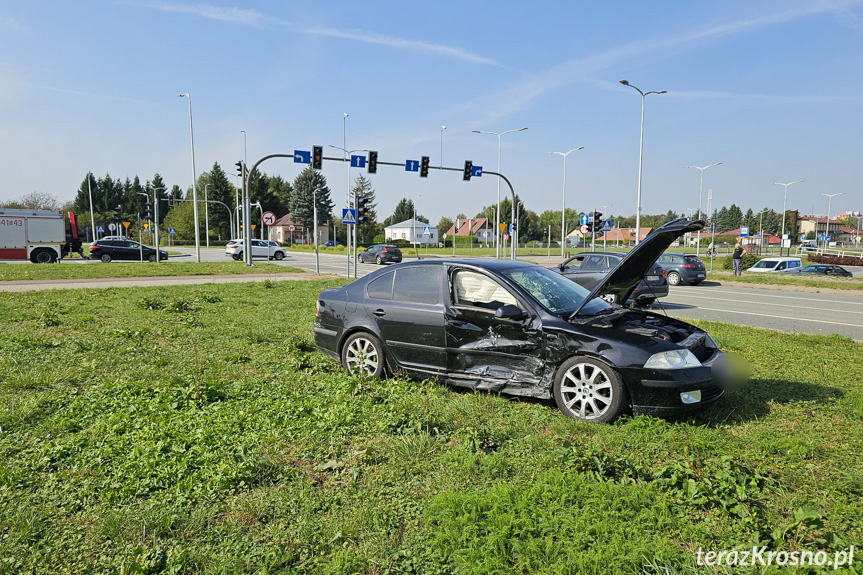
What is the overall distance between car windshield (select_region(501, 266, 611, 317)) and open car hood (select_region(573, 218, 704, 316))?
148 millimetres

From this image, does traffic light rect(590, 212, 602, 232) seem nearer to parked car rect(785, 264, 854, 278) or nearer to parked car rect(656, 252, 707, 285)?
parked car rect(785, 264, 854, 278)

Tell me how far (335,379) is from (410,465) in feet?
7.73

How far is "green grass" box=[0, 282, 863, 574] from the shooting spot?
108 inches

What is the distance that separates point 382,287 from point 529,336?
78.1 inches

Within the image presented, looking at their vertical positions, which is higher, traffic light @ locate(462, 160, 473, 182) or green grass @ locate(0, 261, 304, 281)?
→ traffic light @ locate(462, 160, 473, 182)

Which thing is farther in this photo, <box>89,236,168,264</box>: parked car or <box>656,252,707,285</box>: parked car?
<box>89,236,168,264</box>: parked car

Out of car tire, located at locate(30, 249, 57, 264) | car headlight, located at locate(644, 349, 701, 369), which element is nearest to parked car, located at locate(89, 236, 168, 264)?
car tire, located at locate(30, 249, 57, 264)

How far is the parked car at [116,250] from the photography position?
34141 mm

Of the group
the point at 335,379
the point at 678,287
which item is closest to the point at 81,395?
the point at 335,379

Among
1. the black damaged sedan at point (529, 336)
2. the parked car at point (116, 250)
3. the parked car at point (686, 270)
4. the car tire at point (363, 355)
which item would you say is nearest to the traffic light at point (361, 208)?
the parked car at point (686, 270)

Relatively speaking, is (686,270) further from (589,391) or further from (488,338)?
(589,391)

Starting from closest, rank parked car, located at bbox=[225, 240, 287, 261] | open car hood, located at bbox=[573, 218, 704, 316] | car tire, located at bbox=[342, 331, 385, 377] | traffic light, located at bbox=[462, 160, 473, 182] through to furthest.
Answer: open car hood, located at bbox=[573, 218, 704, 316], car tire, located at bbox=[342, 331, 385, 377], traffic light, located at bbox=[462, 160, 473, 182], parked car, located at bbox=[225, 240, 287, 261]

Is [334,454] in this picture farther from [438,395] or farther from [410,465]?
[438,395]

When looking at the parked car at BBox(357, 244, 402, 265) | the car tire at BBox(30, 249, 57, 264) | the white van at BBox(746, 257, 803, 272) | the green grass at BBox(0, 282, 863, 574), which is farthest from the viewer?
the parked car at BBox(357, 244, 402, 265)
